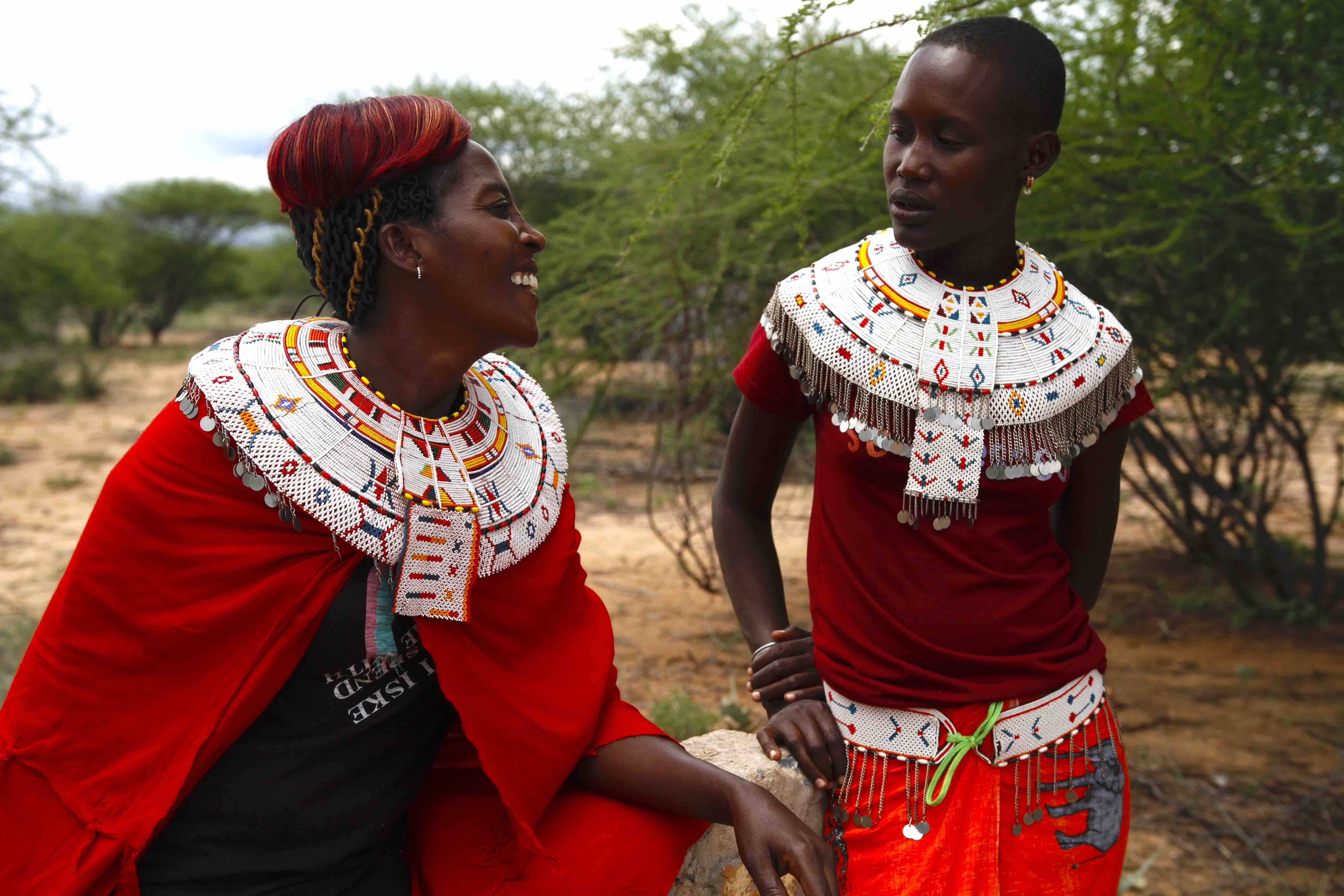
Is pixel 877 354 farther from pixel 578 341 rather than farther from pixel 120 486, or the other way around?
pixel 578 341

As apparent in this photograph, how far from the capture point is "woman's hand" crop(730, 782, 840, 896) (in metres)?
1.40

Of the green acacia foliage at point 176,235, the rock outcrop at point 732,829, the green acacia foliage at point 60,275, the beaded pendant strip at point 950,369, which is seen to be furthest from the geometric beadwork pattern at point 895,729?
the green acacia foliage at point 176,235

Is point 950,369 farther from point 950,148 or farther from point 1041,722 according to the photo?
point 1041,722

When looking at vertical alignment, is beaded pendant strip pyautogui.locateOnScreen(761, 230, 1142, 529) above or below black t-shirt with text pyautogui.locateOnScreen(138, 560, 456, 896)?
above

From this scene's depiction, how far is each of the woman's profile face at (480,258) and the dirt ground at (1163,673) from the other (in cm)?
259

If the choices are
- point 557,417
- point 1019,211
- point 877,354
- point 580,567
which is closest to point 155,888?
point 580,567

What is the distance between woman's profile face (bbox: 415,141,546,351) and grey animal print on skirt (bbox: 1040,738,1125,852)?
101cm

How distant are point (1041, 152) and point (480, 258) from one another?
2.75 feet

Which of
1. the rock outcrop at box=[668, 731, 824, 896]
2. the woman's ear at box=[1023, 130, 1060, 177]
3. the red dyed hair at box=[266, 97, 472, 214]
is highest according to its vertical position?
the woman's ear at box=[1023, 130, 1060, 177]

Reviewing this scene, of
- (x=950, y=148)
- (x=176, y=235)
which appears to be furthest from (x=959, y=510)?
(x=176, y=235)

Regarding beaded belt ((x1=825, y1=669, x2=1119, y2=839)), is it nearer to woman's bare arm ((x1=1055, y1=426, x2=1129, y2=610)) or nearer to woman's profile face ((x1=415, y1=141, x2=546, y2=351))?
woman's bare arm ((x1=1055, y1=426, x2=1129, y2=610))

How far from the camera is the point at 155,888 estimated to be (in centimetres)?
143

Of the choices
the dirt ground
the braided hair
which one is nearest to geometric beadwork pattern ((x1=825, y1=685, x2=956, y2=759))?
the braided hair

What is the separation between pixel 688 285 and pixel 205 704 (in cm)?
355
